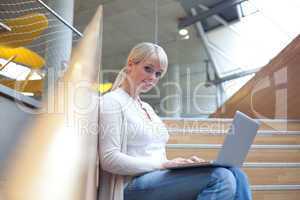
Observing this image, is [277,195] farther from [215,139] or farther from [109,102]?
[109,102]

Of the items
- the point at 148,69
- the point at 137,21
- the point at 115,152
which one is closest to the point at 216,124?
the point at 148,69

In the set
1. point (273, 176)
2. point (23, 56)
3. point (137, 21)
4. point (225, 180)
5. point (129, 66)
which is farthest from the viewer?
point (137, 21)

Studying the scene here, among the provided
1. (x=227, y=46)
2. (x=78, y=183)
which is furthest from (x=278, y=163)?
(x=227, y=46)

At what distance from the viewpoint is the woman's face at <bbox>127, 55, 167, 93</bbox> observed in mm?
1230

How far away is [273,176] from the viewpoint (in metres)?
2.03

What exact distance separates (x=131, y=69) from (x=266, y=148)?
1.16 metres

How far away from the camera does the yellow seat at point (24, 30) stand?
287 centimetres

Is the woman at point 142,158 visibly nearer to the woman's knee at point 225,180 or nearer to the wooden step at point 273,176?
the woman's knee at point 225,180

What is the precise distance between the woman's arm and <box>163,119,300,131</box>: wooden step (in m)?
1.13

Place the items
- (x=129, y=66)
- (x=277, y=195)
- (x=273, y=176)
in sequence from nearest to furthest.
→ 1. (x=129, y=66)
2. (x=277, y=195)
3. (x=273, y=176)

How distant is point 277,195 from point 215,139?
0.40 meters

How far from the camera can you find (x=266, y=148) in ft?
7.16

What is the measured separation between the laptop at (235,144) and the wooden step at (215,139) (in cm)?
101

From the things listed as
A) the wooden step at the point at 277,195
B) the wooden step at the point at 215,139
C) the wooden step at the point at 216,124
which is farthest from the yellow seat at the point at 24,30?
the wooden step at the point at 277,195
